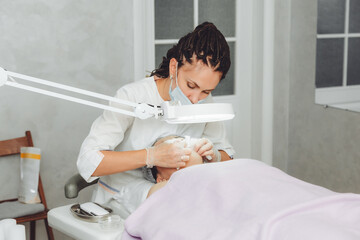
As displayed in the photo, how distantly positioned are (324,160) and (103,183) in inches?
70.4

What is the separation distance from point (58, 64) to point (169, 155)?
126 centimetres

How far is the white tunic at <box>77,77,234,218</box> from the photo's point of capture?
191 centimetres

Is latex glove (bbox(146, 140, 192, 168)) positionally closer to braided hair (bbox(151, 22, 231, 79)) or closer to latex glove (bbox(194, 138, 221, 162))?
latex glove (bbox(194, 138, 221, 162))

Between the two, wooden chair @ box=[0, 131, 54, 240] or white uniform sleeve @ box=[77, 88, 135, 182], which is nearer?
white uniform sleeve @ box=[77, 88, 135, 182]

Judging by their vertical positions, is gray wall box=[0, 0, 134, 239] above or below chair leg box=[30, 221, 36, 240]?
above

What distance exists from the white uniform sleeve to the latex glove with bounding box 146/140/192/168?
0.53 ft

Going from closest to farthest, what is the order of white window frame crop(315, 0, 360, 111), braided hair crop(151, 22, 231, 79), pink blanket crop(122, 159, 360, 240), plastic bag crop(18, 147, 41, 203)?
pink blanket crop(122, 159, 360, 240) → braided hair crop(151, 22, 231, 79) → plastic bag crop(18, 147, 41, 203) → white window frame crop(315, 0, 360, 111)

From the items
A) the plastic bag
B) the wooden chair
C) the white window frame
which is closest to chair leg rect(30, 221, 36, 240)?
the wooden chair

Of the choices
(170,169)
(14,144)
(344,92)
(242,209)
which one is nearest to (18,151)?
(14,144)

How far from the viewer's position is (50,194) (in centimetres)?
298

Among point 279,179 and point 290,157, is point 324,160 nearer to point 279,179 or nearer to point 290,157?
point 290,157

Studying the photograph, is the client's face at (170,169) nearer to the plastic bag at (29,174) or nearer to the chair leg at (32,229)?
the plastic bag at (29,174)

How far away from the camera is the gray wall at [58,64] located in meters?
2.75

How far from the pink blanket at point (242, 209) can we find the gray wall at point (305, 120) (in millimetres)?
1701
